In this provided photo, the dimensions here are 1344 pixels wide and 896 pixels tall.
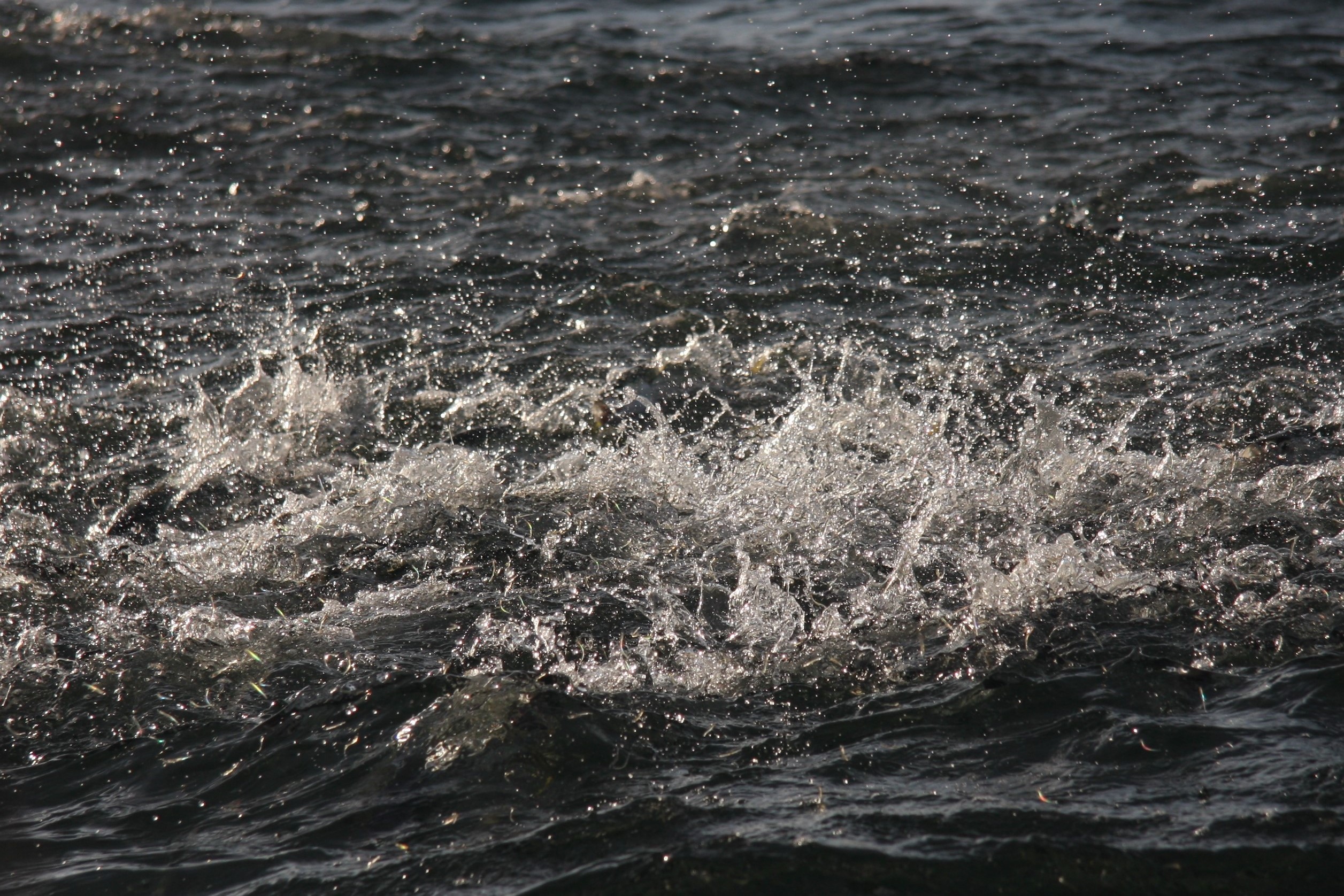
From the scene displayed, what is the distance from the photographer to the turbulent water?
2.93 metres

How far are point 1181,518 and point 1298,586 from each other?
1.77 feet

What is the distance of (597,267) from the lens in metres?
7.14

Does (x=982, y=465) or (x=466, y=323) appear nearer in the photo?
(x=982, y=465)

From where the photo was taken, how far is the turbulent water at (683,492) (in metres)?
2.93

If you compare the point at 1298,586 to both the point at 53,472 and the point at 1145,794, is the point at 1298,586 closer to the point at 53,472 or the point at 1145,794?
the point at 1145,794

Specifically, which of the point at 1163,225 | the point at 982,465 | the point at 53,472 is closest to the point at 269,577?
the point at 53,472

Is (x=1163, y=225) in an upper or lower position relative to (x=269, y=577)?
upper

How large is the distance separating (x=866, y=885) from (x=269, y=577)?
255cm

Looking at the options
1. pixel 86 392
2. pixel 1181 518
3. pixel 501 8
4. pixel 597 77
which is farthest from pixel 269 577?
pixel 501 8

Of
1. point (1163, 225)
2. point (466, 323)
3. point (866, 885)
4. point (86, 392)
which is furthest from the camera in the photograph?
point (1163, 225)

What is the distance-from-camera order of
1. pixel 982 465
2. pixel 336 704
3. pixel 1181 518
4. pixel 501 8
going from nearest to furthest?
pixel 336 704 → pixel 1181 518 → pixel 982 465 → pixel 501 8

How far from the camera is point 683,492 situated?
4645 millimetres

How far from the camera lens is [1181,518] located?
13.6 ft

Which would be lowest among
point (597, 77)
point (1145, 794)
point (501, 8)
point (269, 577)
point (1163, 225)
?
point (1145, 794)
